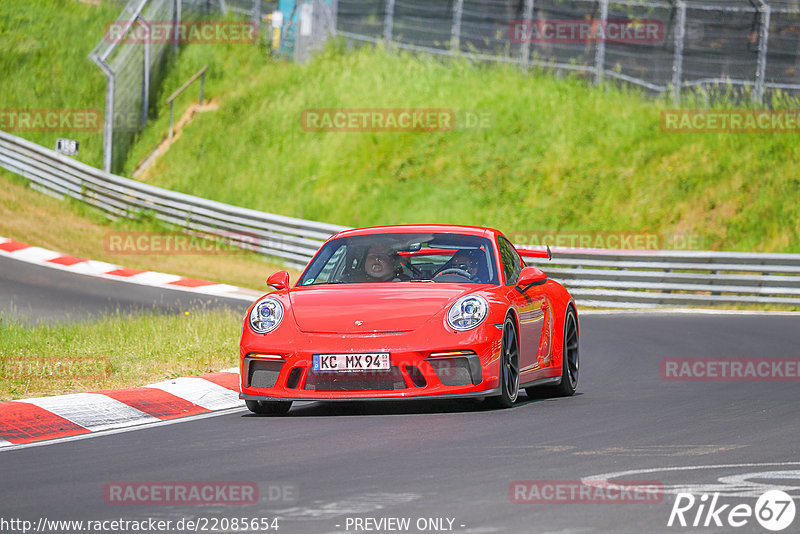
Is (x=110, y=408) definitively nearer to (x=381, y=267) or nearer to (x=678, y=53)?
(x=381, y=267)

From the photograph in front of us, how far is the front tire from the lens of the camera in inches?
369

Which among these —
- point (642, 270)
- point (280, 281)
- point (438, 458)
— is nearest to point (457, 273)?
point (280, 281)

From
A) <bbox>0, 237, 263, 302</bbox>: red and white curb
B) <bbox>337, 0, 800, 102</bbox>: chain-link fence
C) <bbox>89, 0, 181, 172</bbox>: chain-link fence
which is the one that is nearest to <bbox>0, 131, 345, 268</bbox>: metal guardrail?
<bbox>89, 0, 181, 172</bbox>: chain-link fence

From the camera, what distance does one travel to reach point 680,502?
586cm

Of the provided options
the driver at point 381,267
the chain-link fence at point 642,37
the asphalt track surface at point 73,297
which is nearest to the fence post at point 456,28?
the chain-link fence at point 642,37

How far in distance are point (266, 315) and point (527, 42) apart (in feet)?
74.3

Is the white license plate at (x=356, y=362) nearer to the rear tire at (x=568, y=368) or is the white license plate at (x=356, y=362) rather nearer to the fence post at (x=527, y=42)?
the rear tire at (x=568, y=368)

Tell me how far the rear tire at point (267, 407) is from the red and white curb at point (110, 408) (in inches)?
19.5

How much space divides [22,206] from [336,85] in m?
9.21

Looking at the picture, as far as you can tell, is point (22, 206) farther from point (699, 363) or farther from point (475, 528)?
point (475, 528)

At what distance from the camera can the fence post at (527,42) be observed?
98.5 feet

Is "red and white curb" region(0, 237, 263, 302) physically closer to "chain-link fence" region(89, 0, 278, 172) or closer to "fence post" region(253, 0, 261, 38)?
"chain-link fence" region(89, 0, 278, 172)

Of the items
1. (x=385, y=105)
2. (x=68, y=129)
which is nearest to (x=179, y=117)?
(x=68, y=129)

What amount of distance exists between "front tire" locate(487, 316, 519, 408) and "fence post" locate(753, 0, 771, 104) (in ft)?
64.6
